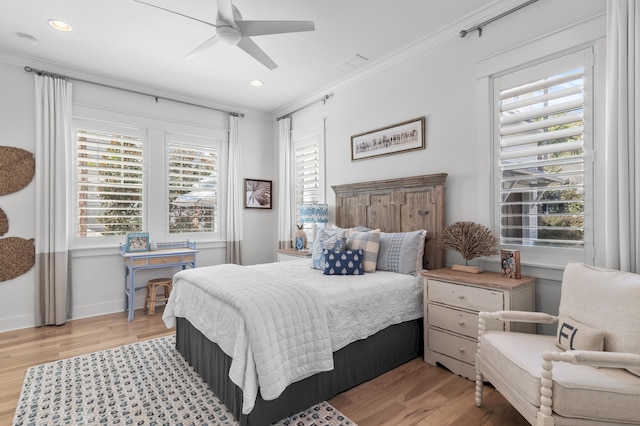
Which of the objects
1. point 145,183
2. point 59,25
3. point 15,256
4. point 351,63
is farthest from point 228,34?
point 15,256

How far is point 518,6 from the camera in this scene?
2.53 m

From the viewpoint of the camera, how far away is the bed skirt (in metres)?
1.90

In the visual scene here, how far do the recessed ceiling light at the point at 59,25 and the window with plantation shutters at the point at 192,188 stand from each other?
176 cm

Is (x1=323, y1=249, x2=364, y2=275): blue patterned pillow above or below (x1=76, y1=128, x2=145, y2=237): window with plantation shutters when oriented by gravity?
below

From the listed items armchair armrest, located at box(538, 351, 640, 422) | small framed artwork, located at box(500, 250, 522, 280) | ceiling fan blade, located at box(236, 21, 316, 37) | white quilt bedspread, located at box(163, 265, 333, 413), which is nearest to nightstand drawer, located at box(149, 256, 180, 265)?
white quilt bedspread, located at box(163, 265, 333, 413)

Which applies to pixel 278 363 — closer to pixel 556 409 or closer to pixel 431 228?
pixel 556 409

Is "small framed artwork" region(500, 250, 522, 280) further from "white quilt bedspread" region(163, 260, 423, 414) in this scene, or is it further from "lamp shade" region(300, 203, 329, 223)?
"lamp shade" region(300, 203, 329, 223)

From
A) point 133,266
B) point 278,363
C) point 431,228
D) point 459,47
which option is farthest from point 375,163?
point 133,266

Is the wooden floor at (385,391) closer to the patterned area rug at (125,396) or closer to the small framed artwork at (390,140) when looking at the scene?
the patterned area rug at (125,396)

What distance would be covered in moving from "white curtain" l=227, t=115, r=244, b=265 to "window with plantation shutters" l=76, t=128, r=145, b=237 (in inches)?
47.7

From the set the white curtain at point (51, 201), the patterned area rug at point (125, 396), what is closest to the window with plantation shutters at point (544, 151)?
the patterned area rug at point (125, 396)

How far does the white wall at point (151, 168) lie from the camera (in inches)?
139

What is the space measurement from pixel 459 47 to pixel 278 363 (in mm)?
3076

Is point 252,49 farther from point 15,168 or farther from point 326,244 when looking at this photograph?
point 15,168
